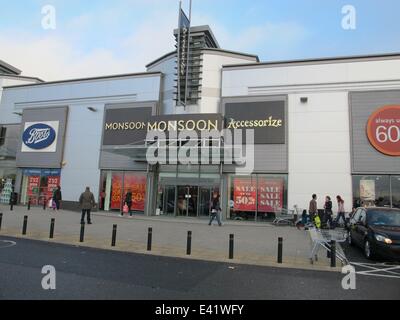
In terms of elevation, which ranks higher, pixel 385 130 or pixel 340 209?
pixel 385 130

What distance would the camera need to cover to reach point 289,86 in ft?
72.1

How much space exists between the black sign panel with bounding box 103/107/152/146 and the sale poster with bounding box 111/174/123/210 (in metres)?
2.41

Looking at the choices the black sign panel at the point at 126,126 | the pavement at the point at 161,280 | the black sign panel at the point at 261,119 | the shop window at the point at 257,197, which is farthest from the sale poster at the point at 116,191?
the pavement at the point at 161,280

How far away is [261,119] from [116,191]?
11164mm

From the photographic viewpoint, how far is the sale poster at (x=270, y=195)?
2103 cm

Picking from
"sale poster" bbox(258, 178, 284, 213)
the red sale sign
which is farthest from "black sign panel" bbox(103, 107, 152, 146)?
"sale poster" bbox(258, 178, 284, 213)

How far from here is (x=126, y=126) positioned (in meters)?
24.8

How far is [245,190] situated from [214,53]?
9.41 metres

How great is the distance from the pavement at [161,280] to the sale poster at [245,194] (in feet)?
41.1

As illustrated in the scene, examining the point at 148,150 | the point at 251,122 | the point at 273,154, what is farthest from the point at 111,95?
the point at 273,154

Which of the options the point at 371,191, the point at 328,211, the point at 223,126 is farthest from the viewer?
the point at 223,126

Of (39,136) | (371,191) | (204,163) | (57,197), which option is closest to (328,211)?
(371,191)

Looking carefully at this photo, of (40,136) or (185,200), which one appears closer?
(185,200)

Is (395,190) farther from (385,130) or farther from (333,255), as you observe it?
(333,255)
